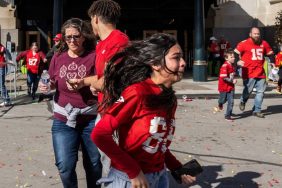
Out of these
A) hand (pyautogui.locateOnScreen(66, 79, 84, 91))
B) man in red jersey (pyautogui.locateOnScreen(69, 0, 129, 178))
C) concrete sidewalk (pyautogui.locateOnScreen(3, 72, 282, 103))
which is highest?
man in red jersey (pyautogui.locateOnScreen(69, 0, 129, 178))

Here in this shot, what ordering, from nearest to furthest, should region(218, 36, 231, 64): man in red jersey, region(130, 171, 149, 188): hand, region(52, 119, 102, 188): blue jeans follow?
region(130, 171, 149, 188): hand
region(52, 119, 102, 188): blue jeans
region(218, 36, 231, 64): man in red jersey

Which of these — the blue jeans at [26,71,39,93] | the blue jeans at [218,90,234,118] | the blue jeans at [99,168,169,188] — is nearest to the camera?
the blue jeans at [99,168,169,188]

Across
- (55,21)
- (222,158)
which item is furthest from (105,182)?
(55,21)

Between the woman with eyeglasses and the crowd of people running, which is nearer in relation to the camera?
the crowd of people running

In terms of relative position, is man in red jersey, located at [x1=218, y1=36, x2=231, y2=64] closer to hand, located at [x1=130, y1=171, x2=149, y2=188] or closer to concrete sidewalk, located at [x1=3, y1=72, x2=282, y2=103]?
concrete sidewalk, located at [x1=3, y1=72, x2=282, y2=103]

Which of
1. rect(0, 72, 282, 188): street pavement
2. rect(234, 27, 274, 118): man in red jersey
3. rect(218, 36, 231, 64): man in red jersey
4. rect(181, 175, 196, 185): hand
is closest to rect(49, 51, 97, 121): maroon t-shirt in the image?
rect(181, 175, 196, 185): hand

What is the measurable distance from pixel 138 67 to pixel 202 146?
512 cm

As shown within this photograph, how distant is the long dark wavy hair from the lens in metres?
2.80

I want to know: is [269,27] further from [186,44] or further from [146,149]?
[146,149]

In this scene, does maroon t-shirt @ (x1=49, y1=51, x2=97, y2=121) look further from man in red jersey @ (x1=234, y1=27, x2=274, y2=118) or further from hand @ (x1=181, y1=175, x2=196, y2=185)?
man in red jersey @ (x1=234, y1=27, x2=274, y2=118)

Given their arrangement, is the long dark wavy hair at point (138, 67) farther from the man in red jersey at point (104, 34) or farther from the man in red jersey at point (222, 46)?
the man in red jersey at point (222, 46)

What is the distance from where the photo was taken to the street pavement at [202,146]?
5.95 metres

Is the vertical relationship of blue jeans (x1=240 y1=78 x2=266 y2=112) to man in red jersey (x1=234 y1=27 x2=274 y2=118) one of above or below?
below

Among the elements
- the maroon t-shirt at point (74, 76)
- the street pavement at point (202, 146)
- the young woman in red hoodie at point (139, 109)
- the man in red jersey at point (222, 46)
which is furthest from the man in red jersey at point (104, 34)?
the man in red jersey at point (222, 46)
